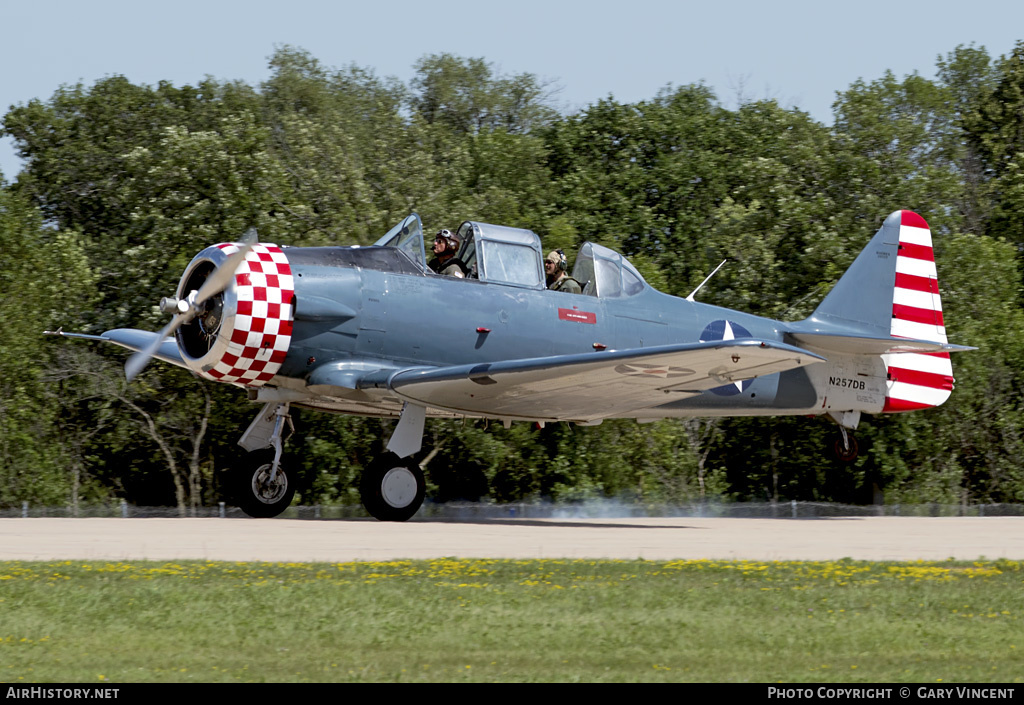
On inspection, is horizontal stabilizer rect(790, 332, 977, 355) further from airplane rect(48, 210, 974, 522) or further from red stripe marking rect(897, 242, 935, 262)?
red stripe marking rect(897, 242, 935, 262)

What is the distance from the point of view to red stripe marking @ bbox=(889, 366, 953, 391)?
17359 mm

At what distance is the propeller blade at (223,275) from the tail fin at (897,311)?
26.2ft

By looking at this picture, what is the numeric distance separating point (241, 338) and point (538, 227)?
1502cm

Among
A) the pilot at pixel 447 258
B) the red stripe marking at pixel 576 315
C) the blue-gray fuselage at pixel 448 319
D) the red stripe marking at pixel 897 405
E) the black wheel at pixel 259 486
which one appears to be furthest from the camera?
the red stripe marking at pixel 897 405

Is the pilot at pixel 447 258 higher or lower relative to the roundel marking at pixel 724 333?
higher

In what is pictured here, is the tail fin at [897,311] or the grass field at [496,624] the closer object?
the grass field at [496,624]

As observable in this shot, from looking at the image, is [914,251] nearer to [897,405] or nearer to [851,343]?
[897,405]

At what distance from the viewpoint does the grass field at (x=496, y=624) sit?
5.96 metres

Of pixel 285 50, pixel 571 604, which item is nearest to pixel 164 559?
pixel 571 604

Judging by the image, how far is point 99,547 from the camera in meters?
10.3

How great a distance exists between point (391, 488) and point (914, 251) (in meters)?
8.93

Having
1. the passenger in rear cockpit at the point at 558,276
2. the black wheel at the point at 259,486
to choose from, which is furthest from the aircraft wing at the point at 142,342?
the passenger in rear cockpit at the point at 558,276

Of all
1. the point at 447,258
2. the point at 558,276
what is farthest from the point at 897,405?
the point at 447,258

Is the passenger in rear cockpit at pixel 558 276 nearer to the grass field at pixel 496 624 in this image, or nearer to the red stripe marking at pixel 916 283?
the red stripe marking at pixel 916 283
